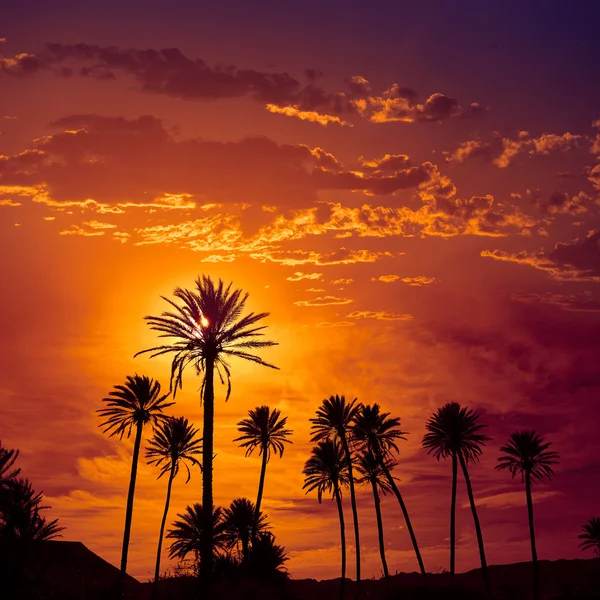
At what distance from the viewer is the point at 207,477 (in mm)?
53750

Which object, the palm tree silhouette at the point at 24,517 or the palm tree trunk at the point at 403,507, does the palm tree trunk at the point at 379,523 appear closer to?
the palm tree trunk at the point at 403,507

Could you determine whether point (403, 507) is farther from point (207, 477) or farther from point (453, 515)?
point (207, 477)

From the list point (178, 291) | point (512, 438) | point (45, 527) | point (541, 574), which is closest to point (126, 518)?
point (45, 527)

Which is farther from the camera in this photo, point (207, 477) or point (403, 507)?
point (403, 507)

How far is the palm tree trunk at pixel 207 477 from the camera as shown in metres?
51.9

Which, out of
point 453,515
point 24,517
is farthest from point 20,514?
point 453,515

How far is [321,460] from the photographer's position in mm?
86562

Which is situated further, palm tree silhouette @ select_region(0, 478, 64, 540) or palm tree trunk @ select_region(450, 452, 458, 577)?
palm tree trunk @ select_region(450, 452, 458, 577)

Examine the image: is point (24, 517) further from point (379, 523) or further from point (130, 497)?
point (379, 523)

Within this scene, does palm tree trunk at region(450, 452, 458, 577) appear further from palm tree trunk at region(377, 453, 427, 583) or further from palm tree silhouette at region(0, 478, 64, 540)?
palm tree silhouette at region(0, 478, 64, 540)

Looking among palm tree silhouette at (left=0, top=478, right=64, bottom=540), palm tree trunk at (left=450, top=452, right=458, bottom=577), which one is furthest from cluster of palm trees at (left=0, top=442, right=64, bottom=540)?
palm tree trunk at (left=450, top=452, right=458, bottom=577)

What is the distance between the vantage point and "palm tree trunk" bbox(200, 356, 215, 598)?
51938 mm

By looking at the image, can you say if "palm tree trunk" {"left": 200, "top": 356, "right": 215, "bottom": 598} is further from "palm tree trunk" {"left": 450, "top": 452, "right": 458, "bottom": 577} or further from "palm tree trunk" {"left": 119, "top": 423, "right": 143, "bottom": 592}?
"palm tree trunk" {"left": 450, "top": 452, "right": 458, "bottom": 577}

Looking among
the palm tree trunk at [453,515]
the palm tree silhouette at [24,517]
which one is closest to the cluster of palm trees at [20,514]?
the palm tree silhouette at [24,517]
